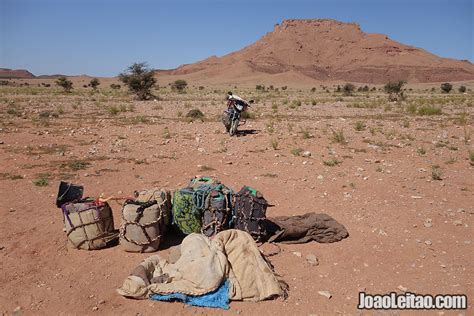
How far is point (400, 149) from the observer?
10156mm

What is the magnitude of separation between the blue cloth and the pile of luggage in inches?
40.4

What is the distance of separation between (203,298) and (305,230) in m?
1.87

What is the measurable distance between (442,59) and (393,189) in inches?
4910

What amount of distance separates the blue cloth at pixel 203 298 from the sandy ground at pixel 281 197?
0.06 meters

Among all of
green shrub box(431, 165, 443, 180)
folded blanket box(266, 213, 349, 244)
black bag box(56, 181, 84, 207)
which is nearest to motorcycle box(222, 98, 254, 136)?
green shrub box(431, 165, 443, 180)

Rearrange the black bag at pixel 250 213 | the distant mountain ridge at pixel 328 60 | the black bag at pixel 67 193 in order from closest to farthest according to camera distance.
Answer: the black bag at pixel 250 213 → the black bag at pixel 67 193 → the distant mountain ridge at pixel 328 60

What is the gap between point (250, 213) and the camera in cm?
488

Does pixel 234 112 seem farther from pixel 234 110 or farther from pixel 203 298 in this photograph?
pixel 203 298

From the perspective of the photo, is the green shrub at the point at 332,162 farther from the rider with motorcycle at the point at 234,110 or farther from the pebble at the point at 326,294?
the pebble at the point at 326,294

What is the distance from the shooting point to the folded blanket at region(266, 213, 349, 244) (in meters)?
5.17

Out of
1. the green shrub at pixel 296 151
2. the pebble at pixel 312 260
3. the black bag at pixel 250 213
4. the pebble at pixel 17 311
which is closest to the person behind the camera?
the pebble at pixel 17 311

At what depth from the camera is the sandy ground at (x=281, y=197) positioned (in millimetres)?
4133

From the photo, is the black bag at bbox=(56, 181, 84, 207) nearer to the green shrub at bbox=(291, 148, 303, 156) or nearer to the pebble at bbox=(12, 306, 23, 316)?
the pebble at bbox=(12, 306, 23, 316)

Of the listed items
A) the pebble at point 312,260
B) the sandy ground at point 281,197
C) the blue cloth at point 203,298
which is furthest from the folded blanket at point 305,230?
the blue cloth at point 203,298
